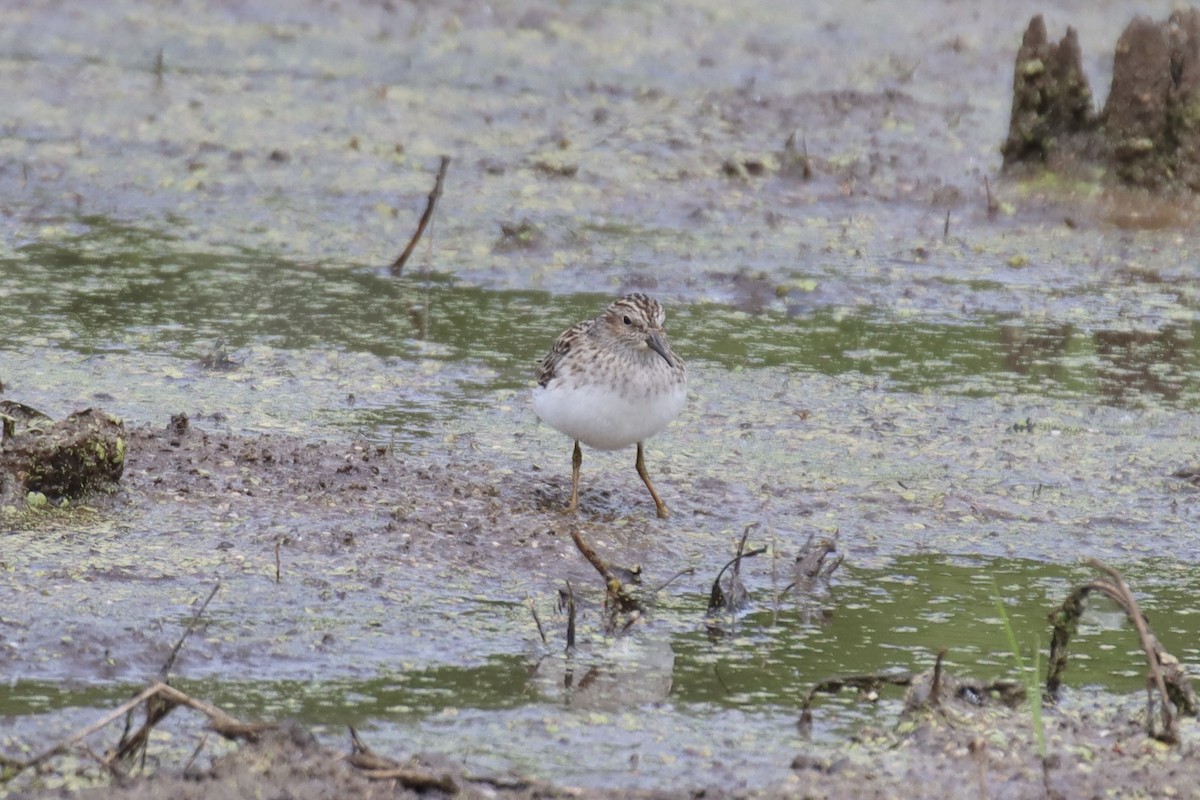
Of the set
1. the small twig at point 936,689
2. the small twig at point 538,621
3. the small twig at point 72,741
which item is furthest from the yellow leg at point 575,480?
the small twig at point 72,741

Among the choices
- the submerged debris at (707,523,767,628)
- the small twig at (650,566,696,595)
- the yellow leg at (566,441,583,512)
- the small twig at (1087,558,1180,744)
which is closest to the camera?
the small twig at (1087,558,1180,744)

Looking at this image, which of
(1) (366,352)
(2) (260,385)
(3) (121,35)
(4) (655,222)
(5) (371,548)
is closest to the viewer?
(5) (371,548)

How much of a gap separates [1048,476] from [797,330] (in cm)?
272

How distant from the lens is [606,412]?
24.4ft

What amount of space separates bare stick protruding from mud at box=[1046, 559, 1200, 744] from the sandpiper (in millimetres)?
2161

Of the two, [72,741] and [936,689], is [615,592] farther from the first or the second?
[72,741]

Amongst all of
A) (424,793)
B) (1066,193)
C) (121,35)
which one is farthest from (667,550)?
(121,35)

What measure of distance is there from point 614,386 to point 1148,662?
2.62 meters

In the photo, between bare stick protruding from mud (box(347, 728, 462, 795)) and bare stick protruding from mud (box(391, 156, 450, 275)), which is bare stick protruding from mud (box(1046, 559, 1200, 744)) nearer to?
bare stick protruding from mud (box(347, 728, 462, 795))

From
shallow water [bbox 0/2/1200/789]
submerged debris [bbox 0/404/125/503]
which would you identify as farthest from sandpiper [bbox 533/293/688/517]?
submerged debris [bbox 0/404/125/503]

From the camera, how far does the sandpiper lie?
7457 mm

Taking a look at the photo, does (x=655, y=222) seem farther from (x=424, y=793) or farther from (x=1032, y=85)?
(x=424, y=793)

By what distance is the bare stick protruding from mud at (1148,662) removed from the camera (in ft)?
17.6

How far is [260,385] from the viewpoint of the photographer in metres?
9.28
